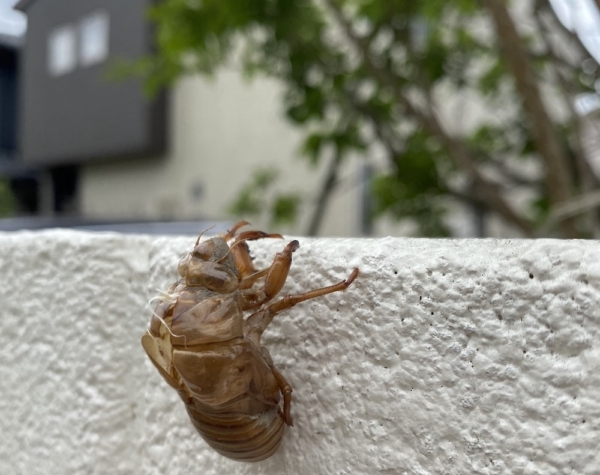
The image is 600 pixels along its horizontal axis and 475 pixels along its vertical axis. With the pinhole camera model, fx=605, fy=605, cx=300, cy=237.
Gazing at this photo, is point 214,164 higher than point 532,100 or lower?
lower

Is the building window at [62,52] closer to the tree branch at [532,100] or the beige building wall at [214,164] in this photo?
the beige building wall at [214,164]

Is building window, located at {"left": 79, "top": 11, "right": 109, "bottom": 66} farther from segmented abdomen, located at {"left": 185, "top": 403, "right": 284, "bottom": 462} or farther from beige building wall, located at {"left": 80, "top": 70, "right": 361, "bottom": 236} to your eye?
segmented abdomen, located at {"left": 185, "top": 403, "right": 284, "bottom": 462}

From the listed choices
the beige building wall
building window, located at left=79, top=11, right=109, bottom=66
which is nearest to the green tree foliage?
the beige building wall

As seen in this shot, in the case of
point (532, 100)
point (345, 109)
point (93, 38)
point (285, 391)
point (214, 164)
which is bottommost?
point (214, 164)

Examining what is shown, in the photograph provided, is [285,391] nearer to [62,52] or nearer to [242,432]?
[242,432]

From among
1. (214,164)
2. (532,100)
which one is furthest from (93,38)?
(532,100)

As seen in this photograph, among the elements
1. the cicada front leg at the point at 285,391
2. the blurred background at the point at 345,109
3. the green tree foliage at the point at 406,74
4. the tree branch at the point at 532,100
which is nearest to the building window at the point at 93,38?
the blurred background at the point at 345,109
